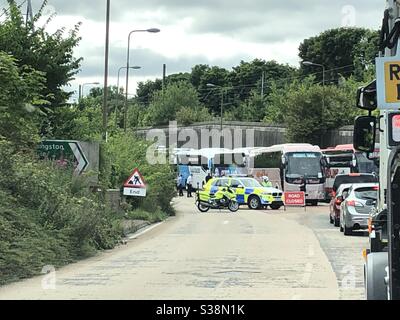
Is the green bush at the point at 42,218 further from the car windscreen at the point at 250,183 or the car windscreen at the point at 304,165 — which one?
the car windscreen at the point at 304,165

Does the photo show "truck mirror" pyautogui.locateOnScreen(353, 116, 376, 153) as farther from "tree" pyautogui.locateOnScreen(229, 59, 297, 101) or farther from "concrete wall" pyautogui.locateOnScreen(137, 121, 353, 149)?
"tree" pyautogui.locateOnScreen(229, 59, 297, 101)

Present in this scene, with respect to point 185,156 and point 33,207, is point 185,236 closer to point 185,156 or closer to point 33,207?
point 33,207

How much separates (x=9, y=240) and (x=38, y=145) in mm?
7718

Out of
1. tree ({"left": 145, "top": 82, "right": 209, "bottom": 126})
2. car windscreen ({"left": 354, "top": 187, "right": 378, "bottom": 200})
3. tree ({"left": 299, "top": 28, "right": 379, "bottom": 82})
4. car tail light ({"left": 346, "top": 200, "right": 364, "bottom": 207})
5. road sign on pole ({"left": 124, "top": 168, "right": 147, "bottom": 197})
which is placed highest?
tree ({"left": 299, "top": 28, "right": 379, "bottom": 82})

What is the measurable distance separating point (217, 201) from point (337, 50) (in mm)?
49389

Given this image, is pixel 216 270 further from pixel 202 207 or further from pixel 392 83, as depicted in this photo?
pixel 202 207

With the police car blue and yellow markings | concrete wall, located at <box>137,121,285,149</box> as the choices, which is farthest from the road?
concrete wall, located at <box>137,121,285,149</box>

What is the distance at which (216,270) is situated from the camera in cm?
1291

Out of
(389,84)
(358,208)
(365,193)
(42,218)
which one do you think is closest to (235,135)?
(365,193)

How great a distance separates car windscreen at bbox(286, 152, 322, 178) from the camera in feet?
137

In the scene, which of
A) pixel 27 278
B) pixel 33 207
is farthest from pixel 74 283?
pixel 33 207

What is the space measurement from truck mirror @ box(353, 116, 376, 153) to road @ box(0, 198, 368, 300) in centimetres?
327

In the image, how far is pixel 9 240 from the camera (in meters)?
13.0
